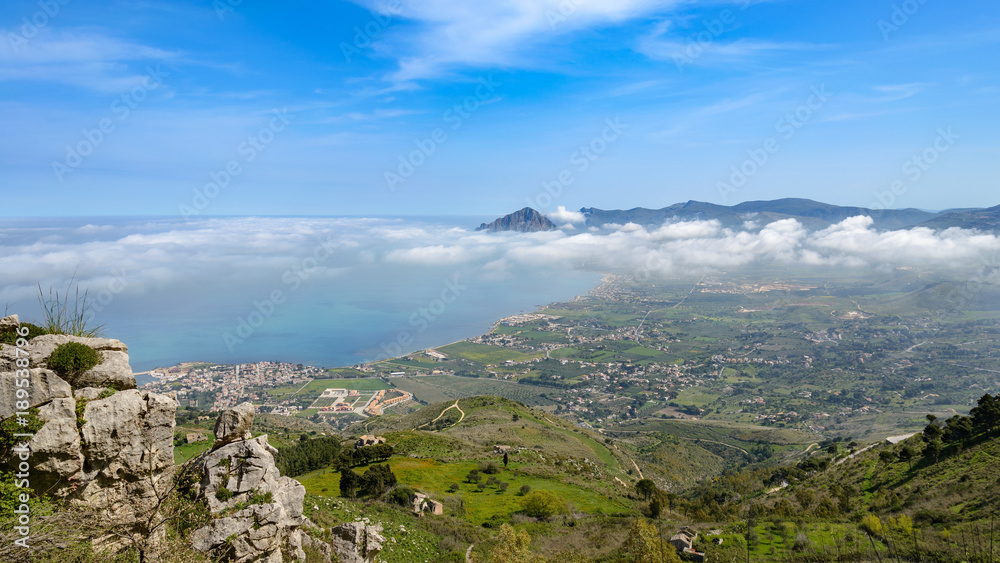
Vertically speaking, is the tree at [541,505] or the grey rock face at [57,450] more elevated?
the grey rock face at [57,450]

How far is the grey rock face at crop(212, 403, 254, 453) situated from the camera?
9.68 metres

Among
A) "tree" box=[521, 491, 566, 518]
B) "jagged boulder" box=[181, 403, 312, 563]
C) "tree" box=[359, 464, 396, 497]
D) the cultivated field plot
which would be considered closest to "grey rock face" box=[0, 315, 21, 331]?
"jagged boulder" box=[181, 403, 312, 563]

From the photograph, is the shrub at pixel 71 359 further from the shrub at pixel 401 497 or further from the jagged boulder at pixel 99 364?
the shrub at pixel 401 497

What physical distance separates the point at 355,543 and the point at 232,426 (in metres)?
6.23

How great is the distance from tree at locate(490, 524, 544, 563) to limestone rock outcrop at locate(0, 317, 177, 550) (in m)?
10.4

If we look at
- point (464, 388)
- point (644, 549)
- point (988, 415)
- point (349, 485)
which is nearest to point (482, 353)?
point (464, 388)

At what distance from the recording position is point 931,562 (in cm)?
1490

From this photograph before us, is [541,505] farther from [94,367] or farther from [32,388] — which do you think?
[32,388]

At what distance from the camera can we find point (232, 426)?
31.8 ft

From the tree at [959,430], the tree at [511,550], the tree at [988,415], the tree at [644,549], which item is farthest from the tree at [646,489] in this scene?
the tree at [988,415]

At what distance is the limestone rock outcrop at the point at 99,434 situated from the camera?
20.9 ft

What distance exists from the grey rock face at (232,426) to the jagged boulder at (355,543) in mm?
5790

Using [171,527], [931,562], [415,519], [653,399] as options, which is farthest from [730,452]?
[171,527]

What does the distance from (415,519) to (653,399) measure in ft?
284
